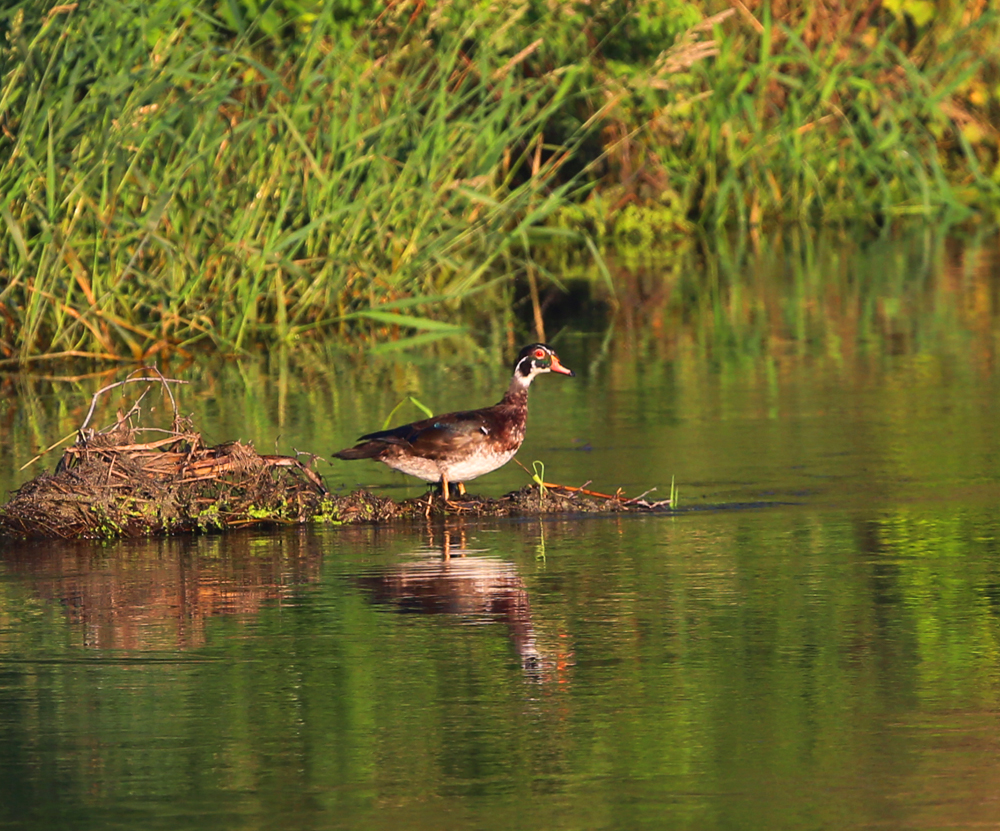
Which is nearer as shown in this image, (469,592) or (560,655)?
(560,655)

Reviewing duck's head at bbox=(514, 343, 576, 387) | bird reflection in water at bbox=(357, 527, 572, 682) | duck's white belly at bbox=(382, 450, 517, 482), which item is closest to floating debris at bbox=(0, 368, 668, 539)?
duck's white belly at bbox=(382, 450, 517, 482)

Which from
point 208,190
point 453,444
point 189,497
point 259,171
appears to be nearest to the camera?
point 189,497

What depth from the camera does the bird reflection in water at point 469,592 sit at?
7043 mm

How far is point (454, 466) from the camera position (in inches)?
386

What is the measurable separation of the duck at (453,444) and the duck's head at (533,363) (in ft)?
0.41

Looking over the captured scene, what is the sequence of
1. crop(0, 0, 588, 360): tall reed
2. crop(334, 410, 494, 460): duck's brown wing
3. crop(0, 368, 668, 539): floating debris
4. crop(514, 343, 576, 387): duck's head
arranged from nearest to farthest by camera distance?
1. crop(0, 368, 668, 539): floating debris
2. crop(334, 410, 494, 460): duck's brown wing
3. crop(514, 343, 576, 387): duck's head
4. crop(0, 0, 588, 360): tall reed

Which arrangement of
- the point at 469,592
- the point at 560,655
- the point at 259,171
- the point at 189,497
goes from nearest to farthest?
1. the point at 560,655
2. the point at 469,592
3. the point at 189,497
4. the point at 259,171

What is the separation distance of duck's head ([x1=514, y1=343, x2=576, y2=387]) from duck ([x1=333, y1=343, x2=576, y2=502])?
0.13 metres

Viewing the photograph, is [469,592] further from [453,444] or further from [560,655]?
[453,444]

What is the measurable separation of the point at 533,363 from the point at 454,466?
693mm

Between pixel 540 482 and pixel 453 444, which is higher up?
pixel 453 444

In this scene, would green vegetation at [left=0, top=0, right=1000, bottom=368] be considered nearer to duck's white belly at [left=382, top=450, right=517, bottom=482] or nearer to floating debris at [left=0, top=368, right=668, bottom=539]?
floating debris at [left=0, top=368, right=668, bottom=539]

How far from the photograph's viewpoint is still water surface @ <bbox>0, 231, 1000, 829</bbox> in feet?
18.3

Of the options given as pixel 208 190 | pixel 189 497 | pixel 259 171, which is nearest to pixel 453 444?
pixel 189 497
